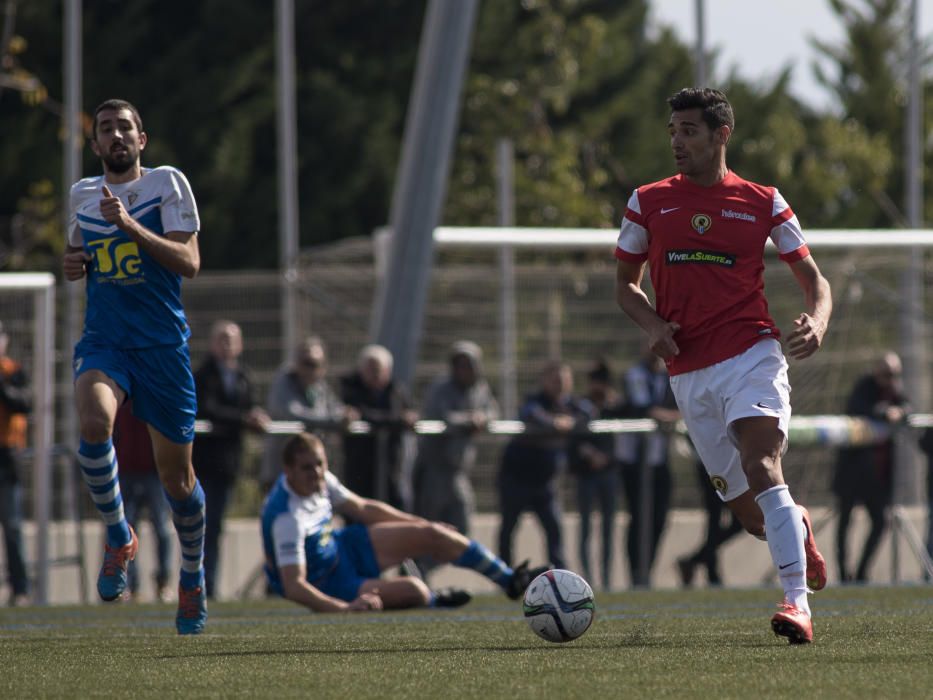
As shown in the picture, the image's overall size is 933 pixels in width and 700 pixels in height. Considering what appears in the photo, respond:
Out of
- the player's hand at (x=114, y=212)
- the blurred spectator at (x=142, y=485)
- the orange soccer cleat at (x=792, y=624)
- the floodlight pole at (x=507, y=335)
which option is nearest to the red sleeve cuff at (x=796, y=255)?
the orange soccer cleat at (x=792, y=624)

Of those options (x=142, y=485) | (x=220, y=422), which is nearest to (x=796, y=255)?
(x=220, y=422)

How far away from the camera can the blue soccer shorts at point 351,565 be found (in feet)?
35.9

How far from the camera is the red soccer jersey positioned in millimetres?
7875

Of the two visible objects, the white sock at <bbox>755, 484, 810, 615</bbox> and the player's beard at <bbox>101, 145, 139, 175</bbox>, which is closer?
the white sock at <bbox>755, 484, 810, 615</bbox>

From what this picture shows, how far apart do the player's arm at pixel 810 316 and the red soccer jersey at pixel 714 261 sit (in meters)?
0.10

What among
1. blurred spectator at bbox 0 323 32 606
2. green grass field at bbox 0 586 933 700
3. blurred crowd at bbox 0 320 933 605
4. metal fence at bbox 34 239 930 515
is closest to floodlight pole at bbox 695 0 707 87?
metal fence at bbox 34 239 930 515

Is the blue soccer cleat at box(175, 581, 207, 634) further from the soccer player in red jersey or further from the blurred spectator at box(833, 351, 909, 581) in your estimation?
the blurred spectator at box(833, 351, 909, 581)

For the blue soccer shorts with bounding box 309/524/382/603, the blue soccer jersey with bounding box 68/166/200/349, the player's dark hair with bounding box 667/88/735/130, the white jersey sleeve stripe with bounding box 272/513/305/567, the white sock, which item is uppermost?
the player's dark hair with bounding box 667/88/735/130

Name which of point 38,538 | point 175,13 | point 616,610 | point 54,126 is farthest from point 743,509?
point 175,13

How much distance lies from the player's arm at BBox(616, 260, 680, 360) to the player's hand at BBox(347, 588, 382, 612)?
3114mm

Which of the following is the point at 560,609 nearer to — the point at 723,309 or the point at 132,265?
the point at 723,309

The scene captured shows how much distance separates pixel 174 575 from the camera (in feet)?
52.7

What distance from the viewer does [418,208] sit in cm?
1494

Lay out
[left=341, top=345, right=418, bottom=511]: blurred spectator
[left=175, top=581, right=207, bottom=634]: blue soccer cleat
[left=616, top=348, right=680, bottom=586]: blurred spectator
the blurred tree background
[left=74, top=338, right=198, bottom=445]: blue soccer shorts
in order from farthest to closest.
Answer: the blurred tree background, [left=616, top=348, right=680, bottom=586]: blurred spectator, [left=341, top=345, right=418, bottom=511]: blurred spectator, [left=175, top=581, right=207, bottom=634]: blue soccer cleat, [left=74, top=338, right=198, bottom=445]: blue soccer shorts
